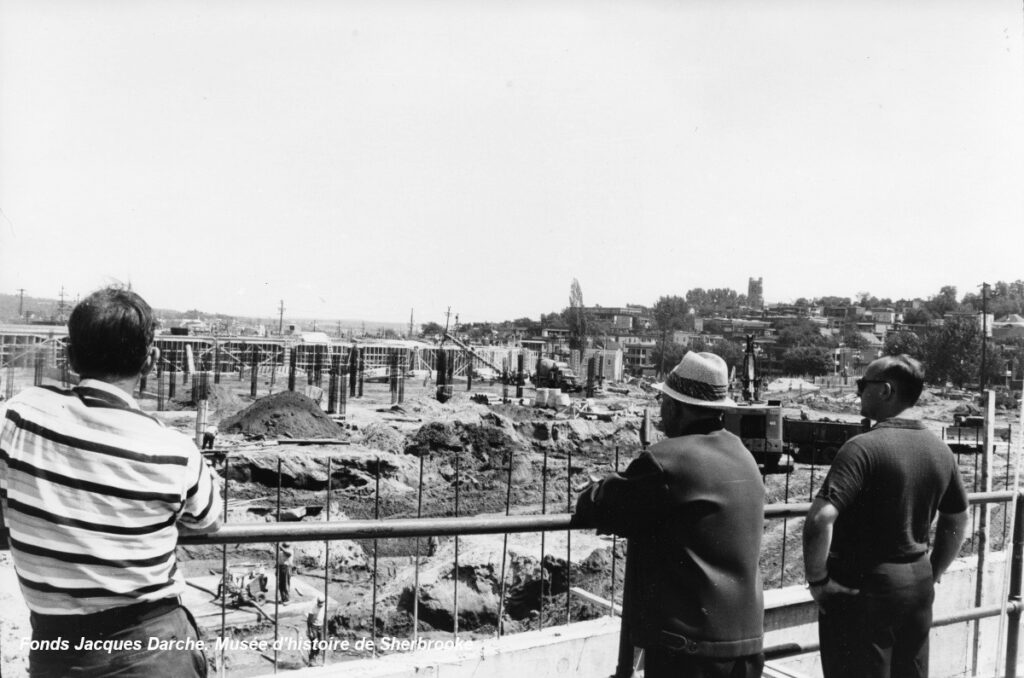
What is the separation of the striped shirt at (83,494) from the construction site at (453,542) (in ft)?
1.28

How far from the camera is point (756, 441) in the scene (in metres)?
24.5

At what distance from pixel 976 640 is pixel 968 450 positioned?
29.5 metres

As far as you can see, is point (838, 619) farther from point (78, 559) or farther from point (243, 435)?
point (243, 435)

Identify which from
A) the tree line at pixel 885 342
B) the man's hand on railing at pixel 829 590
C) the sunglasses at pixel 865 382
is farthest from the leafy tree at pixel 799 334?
the man's hand on railing at pixel 829 590

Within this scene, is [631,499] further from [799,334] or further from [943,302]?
[943,302]

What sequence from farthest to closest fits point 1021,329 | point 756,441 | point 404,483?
1. point 1021,329
2. point 404,483
3. point 756,441

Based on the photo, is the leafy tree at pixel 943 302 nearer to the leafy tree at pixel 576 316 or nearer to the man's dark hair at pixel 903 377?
the leafy tree at pixel 576 316

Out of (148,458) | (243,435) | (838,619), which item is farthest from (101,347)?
(243,435)

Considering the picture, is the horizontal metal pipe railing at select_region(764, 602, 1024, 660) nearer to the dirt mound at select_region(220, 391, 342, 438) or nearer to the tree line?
the tree line

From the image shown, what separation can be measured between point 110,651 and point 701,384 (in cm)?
180

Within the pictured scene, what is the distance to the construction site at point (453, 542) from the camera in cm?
372

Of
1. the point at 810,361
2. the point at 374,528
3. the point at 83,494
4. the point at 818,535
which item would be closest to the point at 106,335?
the point at 83,494

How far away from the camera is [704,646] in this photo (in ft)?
7.70

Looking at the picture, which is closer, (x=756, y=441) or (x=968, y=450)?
(x=756, y=441)
